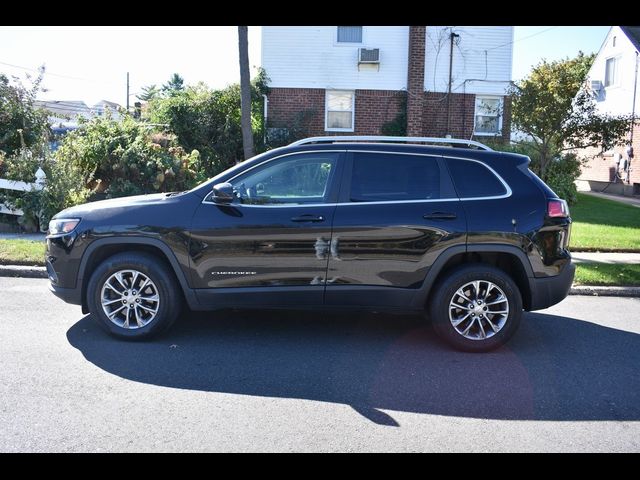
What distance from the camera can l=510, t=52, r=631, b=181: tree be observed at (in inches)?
669

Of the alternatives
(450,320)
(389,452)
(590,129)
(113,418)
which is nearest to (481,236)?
(450,320)

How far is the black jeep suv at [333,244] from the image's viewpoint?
550 cm

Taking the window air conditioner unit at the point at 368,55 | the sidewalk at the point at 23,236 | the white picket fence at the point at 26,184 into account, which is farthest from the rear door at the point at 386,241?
the window air conditioner unit at the point at 368,55

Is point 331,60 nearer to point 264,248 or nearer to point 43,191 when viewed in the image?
point 43,191

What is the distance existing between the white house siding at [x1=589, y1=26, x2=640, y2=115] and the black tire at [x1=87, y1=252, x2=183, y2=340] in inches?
938

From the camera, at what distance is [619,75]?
2669 cm

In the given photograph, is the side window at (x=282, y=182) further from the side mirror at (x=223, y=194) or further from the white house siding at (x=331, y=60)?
the white house siding at (x=331, y=60)

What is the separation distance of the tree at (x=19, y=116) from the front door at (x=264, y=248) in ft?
30.4

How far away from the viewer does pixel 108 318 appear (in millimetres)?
5637

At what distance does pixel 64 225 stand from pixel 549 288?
4.43 m
